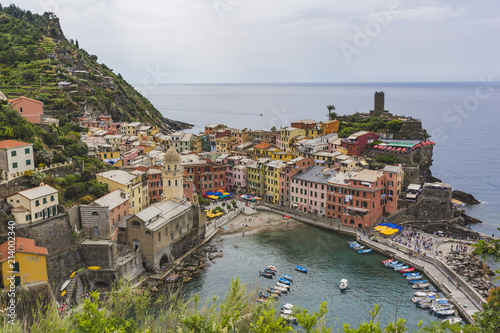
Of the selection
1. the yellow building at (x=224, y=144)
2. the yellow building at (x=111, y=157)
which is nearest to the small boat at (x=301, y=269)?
the yellow building at (x=111, y=157)

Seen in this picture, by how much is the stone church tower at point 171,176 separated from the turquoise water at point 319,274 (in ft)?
27.1

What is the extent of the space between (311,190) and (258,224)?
916 centimetres

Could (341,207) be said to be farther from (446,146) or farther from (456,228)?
(446,146)

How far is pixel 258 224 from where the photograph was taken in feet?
185

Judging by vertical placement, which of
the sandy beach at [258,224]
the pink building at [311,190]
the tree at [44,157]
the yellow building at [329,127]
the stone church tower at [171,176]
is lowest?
the sandy beach at [258,224]

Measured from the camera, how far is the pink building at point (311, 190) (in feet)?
190

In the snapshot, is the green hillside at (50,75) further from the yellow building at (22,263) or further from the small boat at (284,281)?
the small boat at (284,281)

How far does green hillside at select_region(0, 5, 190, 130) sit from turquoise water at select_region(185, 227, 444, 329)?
48.0 m

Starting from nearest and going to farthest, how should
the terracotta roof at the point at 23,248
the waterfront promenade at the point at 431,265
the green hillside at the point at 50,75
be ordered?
the terracotta roof at the point at 23,248, the waterfront promenade at the point at 431,265, the green hillside at the point at 50,75

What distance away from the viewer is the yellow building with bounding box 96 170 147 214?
4625 centimetres

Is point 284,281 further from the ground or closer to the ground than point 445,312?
further from the ground

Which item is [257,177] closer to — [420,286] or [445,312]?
[420,286]

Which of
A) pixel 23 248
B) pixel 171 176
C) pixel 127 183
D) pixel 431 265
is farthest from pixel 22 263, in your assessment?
pixel 431 265

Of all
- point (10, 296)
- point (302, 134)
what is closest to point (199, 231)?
point (10, 296)
